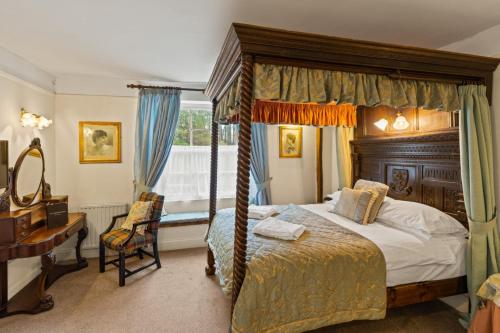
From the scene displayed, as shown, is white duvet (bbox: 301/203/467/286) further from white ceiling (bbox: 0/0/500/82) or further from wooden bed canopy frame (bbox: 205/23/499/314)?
white ceiling (bbox: 0/0/500/82)

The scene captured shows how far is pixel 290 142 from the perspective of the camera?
469 cm

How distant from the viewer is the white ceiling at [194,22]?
1.94 meters

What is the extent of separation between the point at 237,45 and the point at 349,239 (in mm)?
1754

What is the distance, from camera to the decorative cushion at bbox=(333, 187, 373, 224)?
283 cm

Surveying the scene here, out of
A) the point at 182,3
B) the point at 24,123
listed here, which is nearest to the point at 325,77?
the point at 182,3

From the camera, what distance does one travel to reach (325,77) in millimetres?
1930

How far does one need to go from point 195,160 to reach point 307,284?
10.0ft

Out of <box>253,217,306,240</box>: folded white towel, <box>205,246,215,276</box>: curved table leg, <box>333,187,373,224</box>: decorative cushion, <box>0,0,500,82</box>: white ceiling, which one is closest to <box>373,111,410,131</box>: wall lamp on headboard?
<box>0,0,500,82</box>: white ceiling

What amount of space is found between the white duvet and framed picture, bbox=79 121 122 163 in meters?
→ 3.53

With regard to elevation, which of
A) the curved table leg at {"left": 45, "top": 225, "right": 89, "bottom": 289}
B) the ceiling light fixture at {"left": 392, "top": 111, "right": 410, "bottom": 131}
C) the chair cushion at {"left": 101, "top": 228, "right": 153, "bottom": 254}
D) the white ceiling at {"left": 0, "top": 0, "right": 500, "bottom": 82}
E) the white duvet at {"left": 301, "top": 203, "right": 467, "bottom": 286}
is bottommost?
the curved table leg at {"left": 45, "top": 225, "right": 89, "bottom": 289}

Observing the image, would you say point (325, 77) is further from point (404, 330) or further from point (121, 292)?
point (121, 292)

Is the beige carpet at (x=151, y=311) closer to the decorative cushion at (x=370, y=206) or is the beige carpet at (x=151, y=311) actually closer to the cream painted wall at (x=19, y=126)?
the cream painted wall at (x=19, y=126)

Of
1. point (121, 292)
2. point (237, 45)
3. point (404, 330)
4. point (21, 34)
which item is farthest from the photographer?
point (121, 292)

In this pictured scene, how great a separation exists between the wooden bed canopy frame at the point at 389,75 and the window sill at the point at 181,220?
128 centimetres
